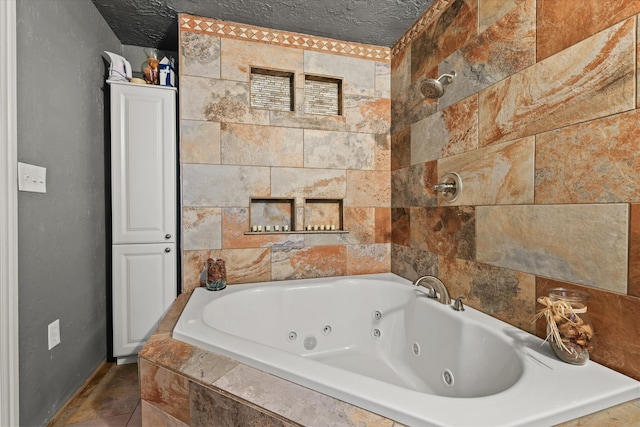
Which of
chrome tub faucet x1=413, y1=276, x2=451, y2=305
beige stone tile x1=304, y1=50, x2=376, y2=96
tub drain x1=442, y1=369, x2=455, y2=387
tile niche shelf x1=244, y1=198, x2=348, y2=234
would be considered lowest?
tub drain x1=442, y1=369, x2=455, y2=387

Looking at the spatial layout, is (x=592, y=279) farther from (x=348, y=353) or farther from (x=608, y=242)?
(x=348, y=353)

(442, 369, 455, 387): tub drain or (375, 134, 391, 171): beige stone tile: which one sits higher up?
(375, 134, 391, 171): beige stone tile

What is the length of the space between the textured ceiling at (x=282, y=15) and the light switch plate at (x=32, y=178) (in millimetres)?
1138

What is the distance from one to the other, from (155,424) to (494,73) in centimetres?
194

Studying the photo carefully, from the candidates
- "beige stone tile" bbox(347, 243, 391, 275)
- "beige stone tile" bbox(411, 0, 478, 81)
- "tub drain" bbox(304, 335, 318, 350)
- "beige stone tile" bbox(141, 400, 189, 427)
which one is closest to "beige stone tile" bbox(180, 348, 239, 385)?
"beige stone tile" bbox(141, 400, 189, 427)

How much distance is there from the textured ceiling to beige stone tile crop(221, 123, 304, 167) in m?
0.68

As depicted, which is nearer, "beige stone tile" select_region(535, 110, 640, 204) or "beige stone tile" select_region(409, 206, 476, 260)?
"beige stone tile" select_region(535, 110, 640, 204)

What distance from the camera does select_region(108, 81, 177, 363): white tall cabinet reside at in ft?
6.35

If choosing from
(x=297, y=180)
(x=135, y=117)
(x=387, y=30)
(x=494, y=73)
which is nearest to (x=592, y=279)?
(x=494, y=73)

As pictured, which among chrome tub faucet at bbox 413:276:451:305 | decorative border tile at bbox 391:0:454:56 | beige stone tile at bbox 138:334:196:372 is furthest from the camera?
decorative border tile at bbox 391:0:454:56

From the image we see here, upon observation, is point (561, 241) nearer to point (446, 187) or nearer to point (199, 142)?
point (446, 187)

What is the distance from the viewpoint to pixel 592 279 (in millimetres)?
1007

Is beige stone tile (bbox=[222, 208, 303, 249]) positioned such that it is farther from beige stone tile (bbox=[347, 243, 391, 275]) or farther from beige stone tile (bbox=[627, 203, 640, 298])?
beige stone tile (bbox=[627, 203, 640, 298])

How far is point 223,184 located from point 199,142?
1.00 ft
